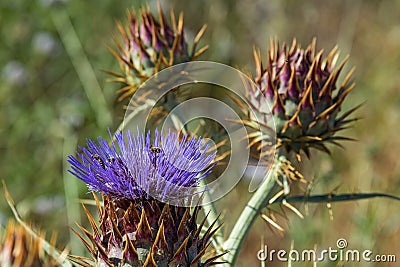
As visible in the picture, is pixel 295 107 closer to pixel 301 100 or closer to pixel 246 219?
pixel 301 100

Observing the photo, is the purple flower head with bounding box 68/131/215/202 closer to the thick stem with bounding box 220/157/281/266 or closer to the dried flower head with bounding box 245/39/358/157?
the thick stem with bounding box 220/157/281/266

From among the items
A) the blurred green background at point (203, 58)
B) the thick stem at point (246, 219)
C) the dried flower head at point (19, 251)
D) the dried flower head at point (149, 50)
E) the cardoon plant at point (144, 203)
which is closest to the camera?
the dried flower head at point (19, 251)

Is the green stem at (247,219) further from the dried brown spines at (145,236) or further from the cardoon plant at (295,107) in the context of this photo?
the dried brown spines at (145,236)

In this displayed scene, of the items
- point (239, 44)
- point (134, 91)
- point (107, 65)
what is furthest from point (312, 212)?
point (239, 44)

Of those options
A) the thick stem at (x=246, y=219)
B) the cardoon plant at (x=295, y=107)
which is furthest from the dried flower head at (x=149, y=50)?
the thick stem at (x=246, y=219)

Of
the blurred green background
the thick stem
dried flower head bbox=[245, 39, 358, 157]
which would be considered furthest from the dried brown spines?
the blurred green background

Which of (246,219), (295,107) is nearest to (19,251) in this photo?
(246,219)
